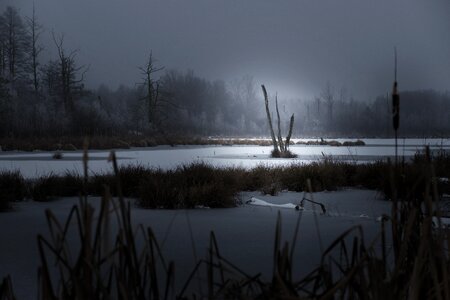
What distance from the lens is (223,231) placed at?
9.13 ft

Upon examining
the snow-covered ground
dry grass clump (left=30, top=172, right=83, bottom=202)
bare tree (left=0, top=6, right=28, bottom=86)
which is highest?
bare tree (left=0, top=6, right=28, bottom=86)

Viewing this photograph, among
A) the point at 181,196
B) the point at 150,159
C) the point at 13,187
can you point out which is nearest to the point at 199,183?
the point at 181,196

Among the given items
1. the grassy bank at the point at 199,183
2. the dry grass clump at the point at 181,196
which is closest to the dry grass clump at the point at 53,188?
the grassy bank at the point at 199,183

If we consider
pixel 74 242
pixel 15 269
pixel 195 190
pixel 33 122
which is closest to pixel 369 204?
pixel 195 190

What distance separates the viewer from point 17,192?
473cm

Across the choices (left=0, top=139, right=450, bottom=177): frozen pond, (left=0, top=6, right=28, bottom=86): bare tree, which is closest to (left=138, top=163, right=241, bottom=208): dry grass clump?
(left=0, top=139, right=450, bottom=177): frozen pond

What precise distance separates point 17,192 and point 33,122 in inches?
993

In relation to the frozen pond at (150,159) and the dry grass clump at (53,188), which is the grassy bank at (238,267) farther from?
the frozen pond at (150,159)

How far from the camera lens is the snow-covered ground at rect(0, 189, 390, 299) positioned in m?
1.92

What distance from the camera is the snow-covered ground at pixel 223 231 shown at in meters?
1.92

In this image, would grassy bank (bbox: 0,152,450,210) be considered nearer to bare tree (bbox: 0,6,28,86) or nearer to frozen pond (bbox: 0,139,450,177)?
frozen pond (bbox: 0,139,450,177)

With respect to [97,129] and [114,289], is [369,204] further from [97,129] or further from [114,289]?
[97,129]

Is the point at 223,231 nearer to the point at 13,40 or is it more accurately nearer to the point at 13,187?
the point at 13,187

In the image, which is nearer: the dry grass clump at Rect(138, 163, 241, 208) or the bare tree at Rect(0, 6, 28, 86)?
the dry grass clump at Rect(138, 163, 241, 208)
